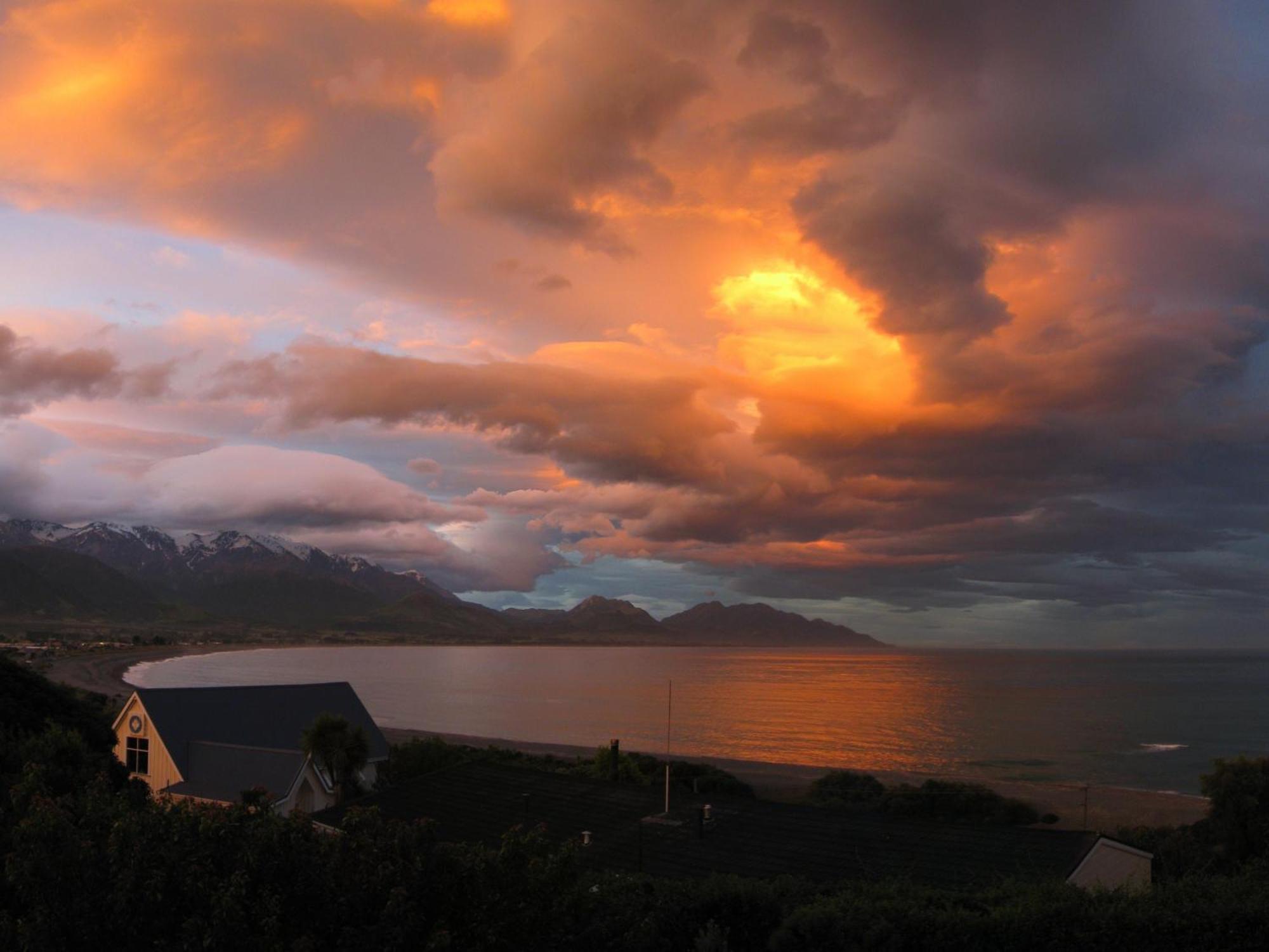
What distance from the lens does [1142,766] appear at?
6359 centimetres

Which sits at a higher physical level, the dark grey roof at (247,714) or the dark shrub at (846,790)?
the dark grey roof at (247,714)

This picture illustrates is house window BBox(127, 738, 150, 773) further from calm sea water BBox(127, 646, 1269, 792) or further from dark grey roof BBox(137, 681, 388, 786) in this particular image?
calm sea water BBox(127, 646, 1269, 792)

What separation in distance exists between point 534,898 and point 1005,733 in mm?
83488

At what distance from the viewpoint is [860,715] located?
9700 centimetres

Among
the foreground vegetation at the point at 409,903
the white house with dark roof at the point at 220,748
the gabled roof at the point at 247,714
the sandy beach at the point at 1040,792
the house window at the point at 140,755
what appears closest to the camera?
the foreground vegetation at the point at 409,903

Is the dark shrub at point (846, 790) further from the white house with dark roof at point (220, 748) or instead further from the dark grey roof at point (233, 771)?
the dark grey roof at point (233, 771)

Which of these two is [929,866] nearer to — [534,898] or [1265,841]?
[534,898]

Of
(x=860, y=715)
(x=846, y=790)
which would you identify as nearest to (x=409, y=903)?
(x=846, y=790)

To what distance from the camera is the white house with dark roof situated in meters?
28.7

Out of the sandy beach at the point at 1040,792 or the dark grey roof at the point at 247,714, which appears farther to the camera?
the sandy beach at the point at 1040,792

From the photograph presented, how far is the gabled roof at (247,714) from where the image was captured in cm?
3100

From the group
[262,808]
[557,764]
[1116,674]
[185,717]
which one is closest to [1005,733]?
[557,764]

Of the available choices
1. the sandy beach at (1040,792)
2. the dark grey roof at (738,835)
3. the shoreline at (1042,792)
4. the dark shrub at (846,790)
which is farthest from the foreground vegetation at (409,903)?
the dark shrub at (846,790)

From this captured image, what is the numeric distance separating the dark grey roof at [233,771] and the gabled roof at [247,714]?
48 cm
